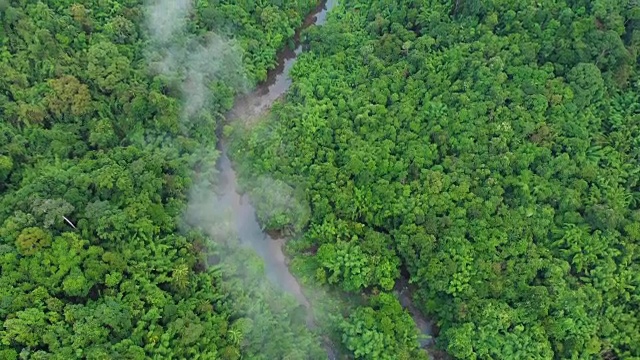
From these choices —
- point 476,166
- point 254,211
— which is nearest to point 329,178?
point 254,211

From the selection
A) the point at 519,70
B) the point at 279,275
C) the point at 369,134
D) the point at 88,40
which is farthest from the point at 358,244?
the point at 88,40

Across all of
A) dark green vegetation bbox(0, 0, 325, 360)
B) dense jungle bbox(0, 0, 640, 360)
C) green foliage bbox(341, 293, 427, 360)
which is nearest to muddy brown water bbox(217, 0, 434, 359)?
dense jungle bbox(0, 0, 640, 360)

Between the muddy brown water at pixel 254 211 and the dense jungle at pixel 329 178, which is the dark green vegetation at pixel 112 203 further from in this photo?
the muddy brown water at pixel 254 211

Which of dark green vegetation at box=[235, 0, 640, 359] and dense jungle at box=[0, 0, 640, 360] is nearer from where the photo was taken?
dense jungle at box=[0, 0, 640, 360]

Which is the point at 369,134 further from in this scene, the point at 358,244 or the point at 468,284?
the point at 468,284

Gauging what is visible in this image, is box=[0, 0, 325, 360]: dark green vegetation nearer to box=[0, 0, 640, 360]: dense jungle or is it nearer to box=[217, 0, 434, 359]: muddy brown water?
box=[0, 0, 640, 360]: dense jungle

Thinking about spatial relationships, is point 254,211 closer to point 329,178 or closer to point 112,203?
point 329,178

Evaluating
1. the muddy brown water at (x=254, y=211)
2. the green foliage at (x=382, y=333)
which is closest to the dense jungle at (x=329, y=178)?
the green foliage at (x=382, y=333)
